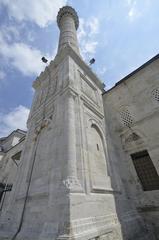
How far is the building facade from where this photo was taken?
363 centimetres

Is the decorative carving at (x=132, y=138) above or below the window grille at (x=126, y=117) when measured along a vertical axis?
below

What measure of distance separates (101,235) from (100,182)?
1.58m

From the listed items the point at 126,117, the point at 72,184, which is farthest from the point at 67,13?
the point at 72,184

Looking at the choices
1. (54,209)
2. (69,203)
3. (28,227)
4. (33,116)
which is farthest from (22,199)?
(33,116)

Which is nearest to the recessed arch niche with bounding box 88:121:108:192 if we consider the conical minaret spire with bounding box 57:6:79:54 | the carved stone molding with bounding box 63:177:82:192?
the carved stone molding with bounding box 63:177:82:192

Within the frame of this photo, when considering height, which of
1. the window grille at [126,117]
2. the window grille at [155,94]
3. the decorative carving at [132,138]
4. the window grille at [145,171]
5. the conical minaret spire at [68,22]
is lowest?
the window grille at [145,171]

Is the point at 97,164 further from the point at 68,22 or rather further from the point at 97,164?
the point at 68,22

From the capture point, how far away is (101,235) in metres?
3.50

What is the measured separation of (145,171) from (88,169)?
3539 millimetres

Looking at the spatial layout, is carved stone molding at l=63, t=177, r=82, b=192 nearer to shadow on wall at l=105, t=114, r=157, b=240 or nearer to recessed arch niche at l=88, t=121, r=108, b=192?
recessed arch niche at l=88, t=121, r=108, b=192

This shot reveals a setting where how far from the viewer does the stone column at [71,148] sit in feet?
12.4

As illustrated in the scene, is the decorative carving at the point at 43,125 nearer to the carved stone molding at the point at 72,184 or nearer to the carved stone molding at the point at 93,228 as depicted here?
the carved stone molding at the point at 72,184

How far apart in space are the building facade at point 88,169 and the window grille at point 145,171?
0.13 ft

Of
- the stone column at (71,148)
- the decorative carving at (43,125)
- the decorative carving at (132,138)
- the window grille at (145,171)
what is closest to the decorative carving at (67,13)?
the stone column at (71,148)
